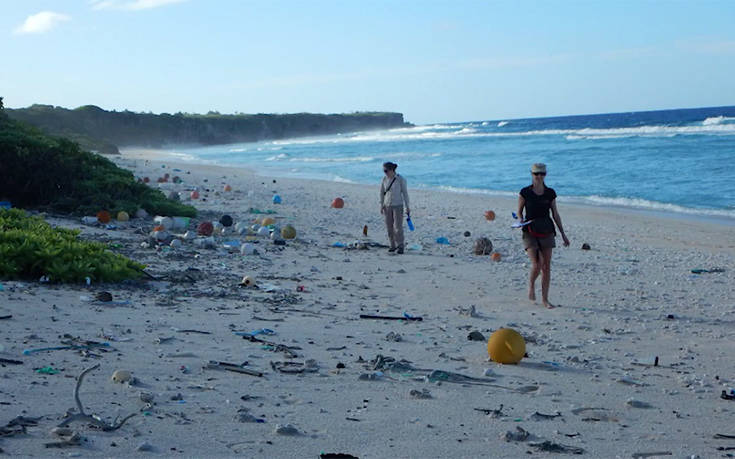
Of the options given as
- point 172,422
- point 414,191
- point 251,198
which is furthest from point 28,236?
point 414,191

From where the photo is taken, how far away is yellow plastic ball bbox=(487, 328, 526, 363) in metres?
5.71

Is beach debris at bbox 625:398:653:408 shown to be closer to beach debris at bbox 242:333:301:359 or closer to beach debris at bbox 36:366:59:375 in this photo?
beach debris at bbox 242:333:301:359

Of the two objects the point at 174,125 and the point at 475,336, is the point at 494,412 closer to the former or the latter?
the point at 475,336

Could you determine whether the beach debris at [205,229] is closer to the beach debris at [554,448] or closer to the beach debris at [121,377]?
the beach debris at [121,377]

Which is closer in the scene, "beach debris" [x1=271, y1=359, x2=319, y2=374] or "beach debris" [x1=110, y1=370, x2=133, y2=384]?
"beach debris" [x1=110, y1=370, x2=133, y2=384]

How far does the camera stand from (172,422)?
4109mm

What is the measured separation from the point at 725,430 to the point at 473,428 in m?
1.54

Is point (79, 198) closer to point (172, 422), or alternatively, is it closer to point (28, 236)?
point (28, 236)

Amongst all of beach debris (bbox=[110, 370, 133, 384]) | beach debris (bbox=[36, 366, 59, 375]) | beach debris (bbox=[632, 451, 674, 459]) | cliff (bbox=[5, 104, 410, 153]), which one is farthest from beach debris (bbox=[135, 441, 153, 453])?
cliff (bbox=[5, 104, 410, 153])

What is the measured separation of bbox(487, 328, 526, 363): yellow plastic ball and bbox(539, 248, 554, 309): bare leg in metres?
2.33

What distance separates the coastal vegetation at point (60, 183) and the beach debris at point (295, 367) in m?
8.02

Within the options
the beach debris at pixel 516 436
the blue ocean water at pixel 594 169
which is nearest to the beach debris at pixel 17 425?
the beach debris at pixel 516 436

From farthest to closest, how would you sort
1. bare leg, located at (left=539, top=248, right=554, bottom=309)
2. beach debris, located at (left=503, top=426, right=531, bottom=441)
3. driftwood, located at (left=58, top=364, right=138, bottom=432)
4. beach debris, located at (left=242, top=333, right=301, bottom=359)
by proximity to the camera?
1. bare leg, located at (left=539, top=248, right=554, bottom=309)
2. beach debris, located at (left=242, top=333, right=301, bottom=359)
3. beach debris, located at (left=503, top=426, right=531, bottom=441)
4. driftwood, located at (left=58, top=364, right=138, bottom=432)

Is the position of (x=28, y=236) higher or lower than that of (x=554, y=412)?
higher
